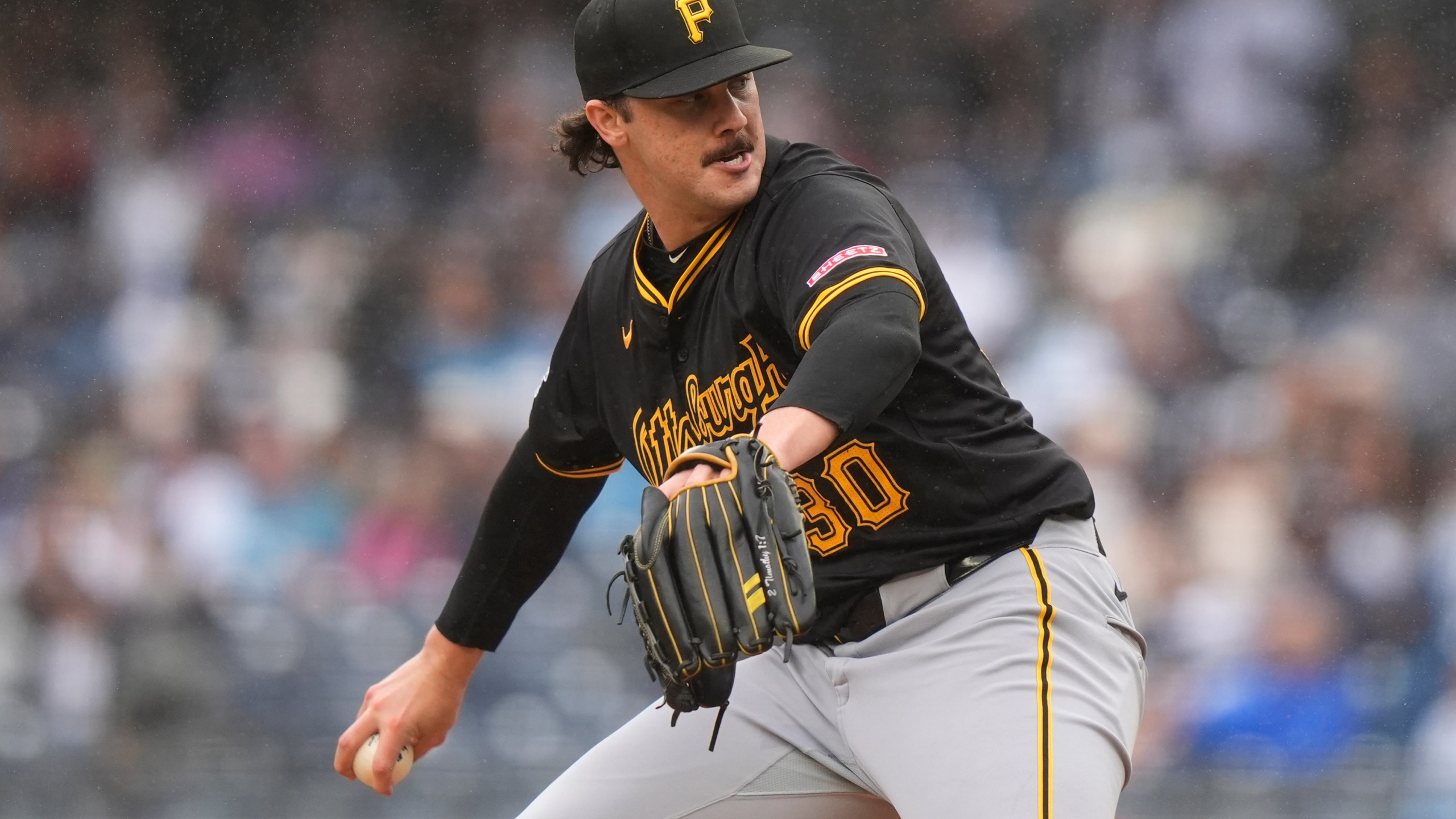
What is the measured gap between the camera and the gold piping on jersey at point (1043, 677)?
1703 mm

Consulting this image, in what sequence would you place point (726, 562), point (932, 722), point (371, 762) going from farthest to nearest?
point (371, 762) < point (932, 722) < point (726, 562)

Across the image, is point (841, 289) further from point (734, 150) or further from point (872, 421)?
point (734, 150)

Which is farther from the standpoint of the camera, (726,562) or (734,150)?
(734,150)

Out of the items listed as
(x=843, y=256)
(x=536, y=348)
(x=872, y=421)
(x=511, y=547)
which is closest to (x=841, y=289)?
(x=843, y=256)

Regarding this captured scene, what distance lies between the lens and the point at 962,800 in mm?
1742

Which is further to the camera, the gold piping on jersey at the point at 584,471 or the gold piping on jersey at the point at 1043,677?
the gold piping on jersey at the point at 584,471

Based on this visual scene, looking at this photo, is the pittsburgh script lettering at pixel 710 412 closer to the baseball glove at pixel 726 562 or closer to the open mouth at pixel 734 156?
the open mouth at pixel 734 156

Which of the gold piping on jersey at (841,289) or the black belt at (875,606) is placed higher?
the gold piping on jersey at (841,289)

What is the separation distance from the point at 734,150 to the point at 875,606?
0.61 m

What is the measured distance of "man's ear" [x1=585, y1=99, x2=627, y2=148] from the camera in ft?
7.03

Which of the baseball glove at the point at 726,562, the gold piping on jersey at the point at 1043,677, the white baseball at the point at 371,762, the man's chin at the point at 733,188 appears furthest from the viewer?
the white baseball at the point at 371,762

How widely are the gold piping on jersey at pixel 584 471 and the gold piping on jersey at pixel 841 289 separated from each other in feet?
2.39

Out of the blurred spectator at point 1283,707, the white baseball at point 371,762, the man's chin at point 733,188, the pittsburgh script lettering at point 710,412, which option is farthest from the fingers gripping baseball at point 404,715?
the blurred spectator at point 1283,707

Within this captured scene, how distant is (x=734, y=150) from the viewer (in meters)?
2.04
